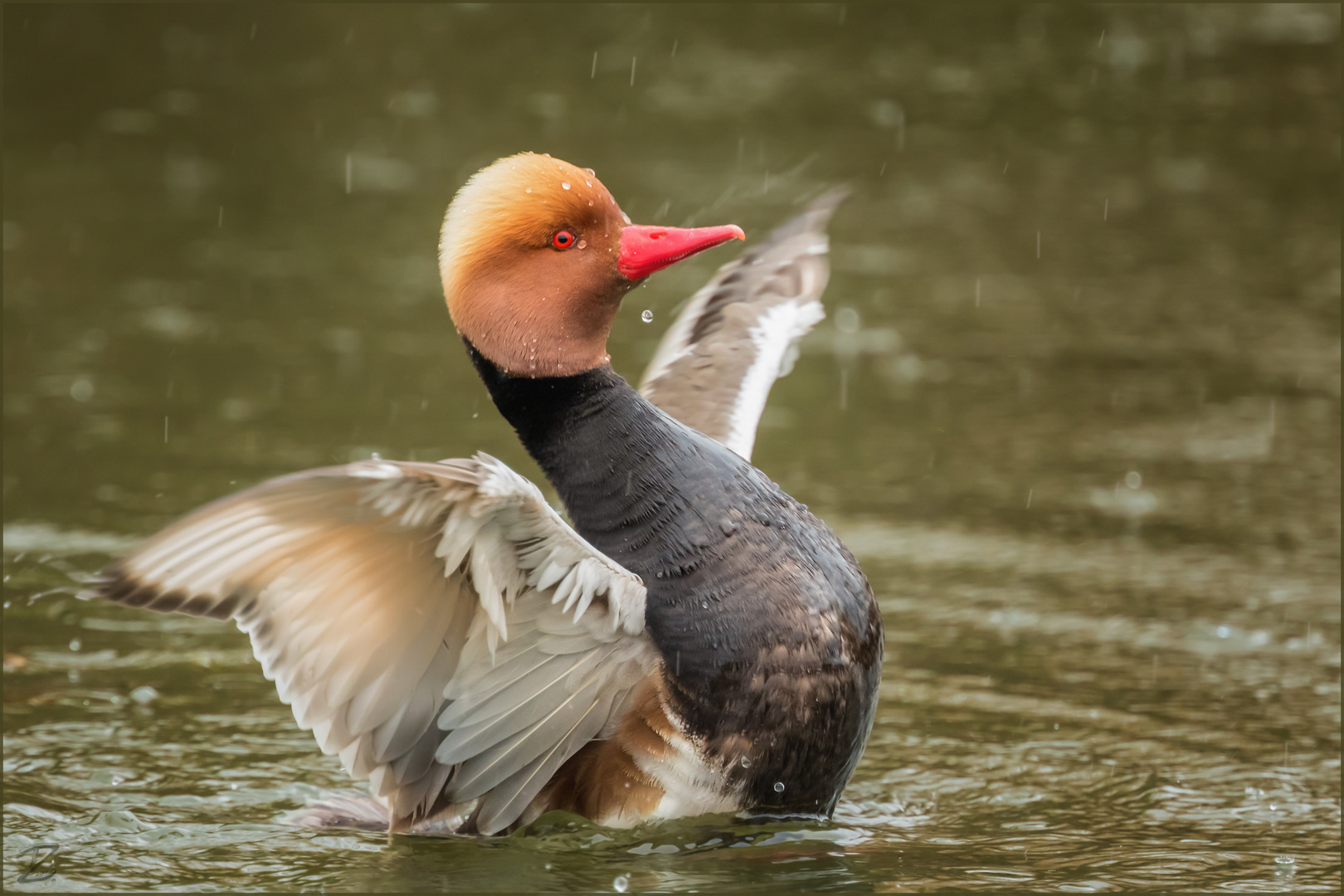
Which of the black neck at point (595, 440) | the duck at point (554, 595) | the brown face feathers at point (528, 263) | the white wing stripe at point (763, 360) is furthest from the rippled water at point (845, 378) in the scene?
the brown face feathers at point (528, 263)

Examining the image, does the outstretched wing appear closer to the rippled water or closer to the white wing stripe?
the white wing stripe

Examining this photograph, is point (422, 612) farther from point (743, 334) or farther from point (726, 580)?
point (743, 334)

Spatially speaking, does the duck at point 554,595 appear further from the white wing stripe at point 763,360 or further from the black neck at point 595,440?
the white wing stripe at point 763,360

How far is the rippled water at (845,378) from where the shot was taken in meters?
4.57

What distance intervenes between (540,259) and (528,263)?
33 mm

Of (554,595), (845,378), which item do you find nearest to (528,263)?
(554,595)

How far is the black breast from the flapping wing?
0.57 ft

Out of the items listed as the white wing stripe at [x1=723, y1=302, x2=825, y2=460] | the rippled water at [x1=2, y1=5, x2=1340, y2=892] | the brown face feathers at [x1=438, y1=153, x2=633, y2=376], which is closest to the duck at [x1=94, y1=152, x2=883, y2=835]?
the brown face feathers at [x1=438, y1=153, x2=633, y2=376]

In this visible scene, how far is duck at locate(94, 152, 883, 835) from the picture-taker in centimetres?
362

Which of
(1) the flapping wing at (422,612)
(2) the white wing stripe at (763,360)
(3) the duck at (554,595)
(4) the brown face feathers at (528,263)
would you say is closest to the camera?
(1) the flapping wing at (422,612)

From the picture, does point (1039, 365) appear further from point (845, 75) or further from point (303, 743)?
point (845, 75)

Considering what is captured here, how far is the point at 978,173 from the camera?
1201cm

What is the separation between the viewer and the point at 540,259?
418 cm

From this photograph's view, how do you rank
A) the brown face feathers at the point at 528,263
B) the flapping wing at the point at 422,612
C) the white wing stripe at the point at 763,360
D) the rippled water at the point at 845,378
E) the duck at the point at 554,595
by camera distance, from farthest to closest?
the white wing stripe at the point at 763,360 → the rippled water at the point at 845,378 → the brown face feathers at the point at 528,263 → the duck at the point at 554,595 → the flapping wing at the point at 422,612
